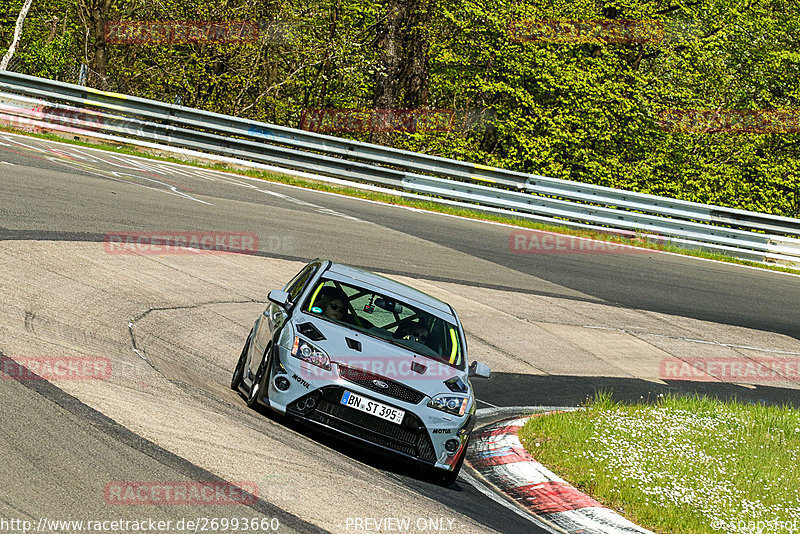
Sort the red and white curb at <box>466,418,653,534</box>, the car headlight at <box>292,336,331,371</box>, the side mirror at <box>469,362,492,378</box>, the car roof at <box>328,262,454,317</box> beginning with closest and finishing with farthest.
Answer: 1. the red and white curb at <box>466,418,653,534</box>
2. the car headlight at <box>292,336,331,371</box>
3. the side mirror at <box>469,362,492,378</box>
4. the car roof at <box>328,262,454,317</box>

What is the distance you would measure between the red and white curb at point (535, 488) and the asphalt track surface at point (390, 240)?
1.99 metres

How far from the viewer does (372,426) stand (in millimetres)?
7363

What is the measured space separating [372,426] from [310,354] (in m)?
0.78

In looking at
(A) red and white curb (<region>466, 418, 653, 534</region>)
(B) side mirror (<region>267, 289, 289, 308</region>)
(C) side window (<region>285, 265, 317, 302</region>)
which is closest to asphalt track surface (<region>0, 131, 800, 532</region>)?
(A) red and white curb (<region>466, 418, 653, 534</region>)

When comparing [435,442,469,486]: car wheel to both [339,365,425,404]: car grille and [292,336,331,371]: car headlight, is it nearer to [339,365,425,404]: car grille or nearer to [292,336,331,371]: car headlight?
[339,365,425,404]: car grille

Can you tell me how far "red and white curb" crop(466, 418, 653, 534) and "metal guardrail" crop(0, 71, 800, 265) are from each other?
13384 mm

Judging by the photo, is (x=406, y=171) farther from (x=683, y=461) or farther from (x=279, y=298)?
(x=683, y=461)

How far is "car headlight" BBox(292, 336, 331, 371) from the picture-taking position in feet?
24.7

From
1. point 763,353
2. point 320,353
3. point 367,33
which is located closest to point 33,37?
point 367,33

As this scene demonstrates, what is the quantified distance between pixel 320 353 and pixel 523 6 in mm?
23025

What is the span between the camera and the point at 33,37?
35500 mm

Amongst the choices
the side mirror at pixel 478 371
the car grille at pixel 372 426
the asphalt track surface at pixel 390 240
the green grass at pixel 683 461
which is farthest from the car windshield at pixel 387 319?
the asphalt track surface at pixel 390 240

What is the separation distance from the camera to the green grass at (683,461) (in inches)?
290

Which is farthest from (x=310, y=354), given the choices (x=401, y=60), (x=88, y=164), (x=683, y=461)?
(x=401, y=60)
